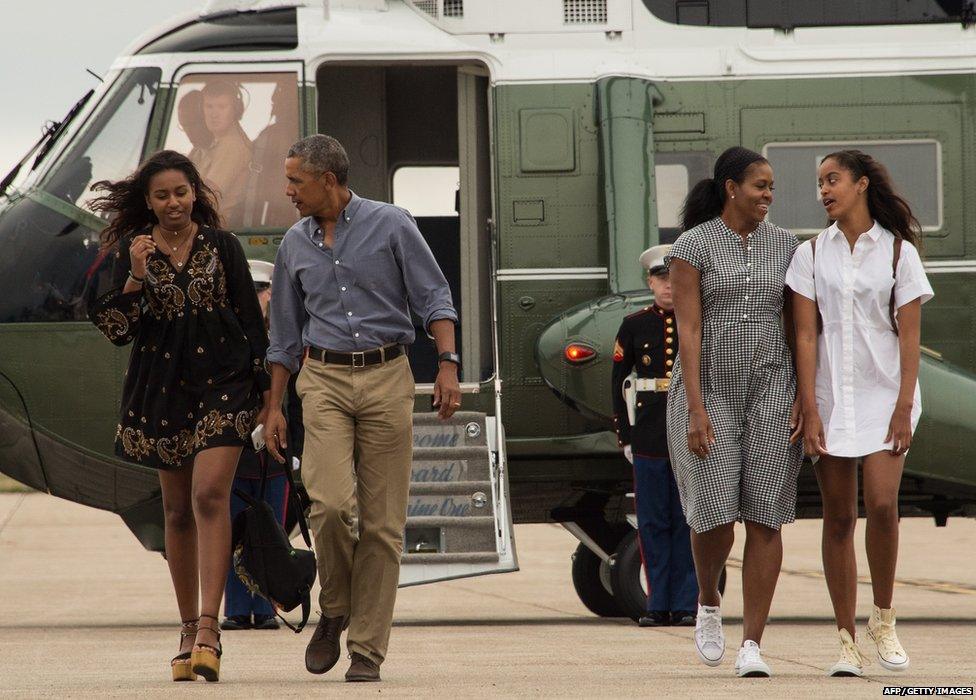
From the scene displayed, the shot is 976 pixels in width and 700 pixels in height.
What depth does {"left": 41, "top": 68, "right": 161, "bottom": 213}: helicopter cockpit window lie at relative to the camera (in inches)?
371

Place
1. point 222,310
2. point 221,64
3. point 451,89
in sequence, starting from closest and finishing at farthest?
point 222,310, point 221,64, point 451,89

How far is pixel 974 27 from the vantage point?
9.65 metres

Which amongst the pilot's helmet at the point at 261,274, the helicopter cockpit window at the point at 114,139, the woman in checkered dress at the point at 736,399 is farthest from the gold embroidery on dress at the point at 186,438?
the helicopter cockpit window at the point at 114,139

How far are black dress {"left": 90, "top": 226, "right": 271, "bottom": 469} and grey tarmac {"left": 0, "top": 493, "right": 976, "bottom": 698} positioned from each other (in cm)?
87

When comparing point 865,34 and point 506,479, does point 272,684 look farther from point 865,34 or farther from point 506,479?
point 865,34

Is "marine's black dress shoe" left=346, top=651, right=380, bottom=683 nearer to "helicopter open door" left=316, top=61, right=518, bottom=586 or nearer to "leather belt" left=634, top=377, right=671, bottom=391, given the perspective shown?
"helicopter open door" left=316, top=61, right=518, bottom=586

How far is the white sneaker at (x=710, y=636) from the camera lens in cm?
638

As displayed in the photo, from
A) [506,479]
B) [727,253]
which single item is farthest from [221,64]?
[727,253]

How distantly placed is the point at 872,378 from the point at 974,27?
3952 millimetres

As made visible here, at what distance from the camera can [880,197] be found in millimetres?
6551

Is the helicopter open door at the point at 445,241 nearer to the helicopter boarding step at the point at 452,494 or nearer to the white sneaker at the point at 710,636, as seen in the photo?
the helicopter boarding step at the point at 452,494

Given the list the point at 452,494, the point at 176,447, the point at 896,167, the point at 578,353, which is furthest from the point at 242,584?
the point at 896,167

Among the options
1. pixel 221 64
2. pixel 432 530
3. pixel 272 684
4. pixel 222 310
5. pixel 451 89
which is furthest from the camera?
Answer: pixel 451 89

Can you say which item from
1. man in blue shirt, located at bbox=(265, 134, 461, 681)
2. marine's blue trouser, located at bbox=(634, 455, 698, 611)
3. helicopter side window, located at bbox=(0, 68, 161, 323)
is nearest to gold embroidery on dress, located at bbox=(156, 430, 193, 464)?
man in blue shirt, located at bbox=(265, 134, 461, 681)
